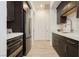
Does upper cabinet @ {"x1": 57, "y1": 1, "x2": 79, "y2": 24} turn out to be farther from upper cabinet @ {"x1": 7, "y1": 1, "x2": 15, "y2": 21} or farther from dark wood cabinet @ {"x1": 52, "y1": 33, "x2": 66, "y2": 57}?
upper cabinet @ {"x1": 7, "y1": 1, "x2": 15, "y2": 21}

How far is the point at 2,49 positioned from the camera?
3.35 ft

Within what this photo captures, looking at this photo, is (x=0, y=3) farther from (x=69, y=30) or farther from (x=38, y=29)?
(x=38, y=29)

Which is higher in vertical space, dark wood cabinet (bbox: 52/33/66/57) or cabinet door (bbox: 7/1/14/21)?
cabinet door (bbox: 7/1/14/21)

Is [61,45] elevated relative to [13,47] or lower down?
lower down

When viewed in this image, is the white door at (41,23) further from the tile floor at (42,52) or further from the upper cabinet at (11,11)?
the upper cabinet at (11,11)

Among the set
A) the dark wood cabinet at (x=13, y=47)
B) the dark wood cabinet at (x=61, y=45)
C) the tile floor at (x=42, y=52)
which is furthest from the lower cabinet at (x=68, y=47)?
the tile floor at (x=42, y=52)

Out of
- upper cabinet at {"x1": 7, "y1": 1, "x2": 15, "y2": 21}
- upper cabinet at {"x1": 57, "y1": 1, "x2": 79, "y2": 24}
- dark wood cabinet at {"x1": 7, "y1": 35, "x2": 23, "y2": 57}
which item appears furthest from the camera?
upper cabinet at {"x1": 7, "y1": 1, "x2": 15, "y2": 21}

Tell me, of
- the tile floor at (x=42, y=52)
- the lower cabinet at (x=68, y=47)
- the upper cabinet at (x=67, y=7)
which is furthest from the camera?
the tile floor at (x=42, y=52)

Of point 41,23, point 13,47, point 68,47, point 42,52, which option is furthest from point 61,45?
point 41,23

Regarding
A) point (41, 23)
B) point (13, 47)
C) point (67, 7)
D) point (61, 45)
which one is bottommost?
point (61, 45)

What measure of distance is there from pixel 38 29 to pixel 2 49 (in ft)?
34.7

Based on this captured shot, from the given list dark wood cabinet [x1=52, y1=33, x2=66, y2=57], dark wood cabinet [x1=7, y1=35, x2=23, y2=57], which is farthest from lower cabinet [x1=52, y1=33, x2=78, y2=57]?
dark wood cabinet [x1=7, y1=35, x2=23, y2=57]

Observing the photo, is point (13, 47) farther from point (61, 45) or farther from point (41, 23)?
point (41, 23)

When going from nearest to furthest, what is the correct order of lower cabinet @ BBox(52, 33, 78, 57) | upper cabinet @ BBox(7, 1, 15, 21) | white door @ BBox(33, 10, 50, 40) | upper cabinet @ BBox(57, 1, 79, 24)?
lower cabinet @ BBox(52, 33, 78, 57) < upper cabinet @ BBox(57, 1, 79, 24) < upper cabinet @ BBox(7, 1, 15, 21) < white door @ BBox(33, 10, 50, 40)
